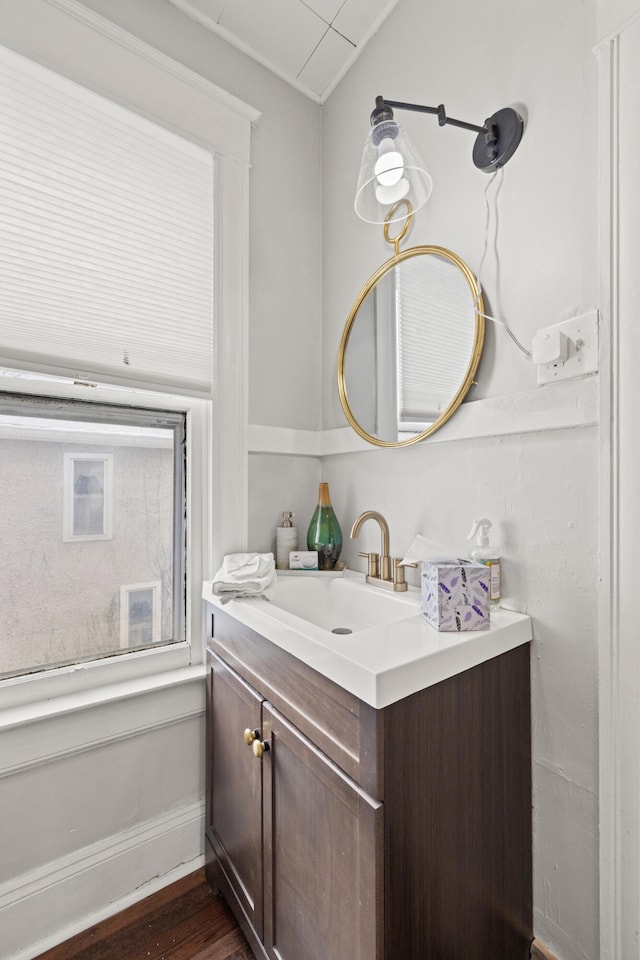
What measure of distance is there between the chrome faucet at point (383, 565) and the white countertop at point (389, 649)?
149 mm

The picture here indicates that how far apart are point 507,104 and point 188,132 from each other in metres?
0.89

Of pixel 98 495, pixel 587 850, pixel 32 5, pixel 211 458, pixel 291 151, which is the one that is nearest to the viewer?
pixel 587 850

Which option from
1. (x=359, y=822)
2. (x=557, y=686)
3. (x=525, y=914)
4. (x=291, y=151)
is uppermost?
(x=291, y=151)

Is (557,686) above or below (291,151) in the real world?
below

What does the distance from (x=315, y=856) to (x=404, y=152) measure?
140 cm

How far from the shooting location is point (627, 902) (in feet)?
2.56

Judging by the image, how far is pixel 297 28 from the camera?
139cm

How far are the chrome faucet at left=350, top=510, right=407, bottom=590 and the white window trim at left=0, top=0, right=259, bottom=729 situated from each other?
0.41m

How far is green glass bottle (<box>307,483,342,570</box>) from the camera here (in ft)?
4.64

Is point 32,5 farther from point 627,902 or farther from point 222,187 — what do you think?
point 627,902

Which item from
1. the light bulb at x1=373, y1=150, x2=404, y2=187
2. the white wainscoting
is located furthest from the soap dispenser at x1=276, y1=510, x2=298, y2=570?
the light bulb at x1=373, y1=150, x2=404, y2=187

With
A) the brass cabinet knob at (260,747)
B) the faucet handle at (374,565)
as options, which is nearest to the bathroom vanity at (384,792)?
the brass cabinet knob at (260,747)

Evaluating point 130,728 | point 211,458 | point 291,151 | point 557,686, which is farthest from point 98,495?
point 291,151

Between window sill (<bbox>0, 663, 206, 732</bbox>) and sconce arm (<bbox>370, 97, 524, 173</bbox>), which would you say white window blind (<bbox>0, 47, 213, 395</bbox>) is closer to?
sconce arm (<bbox>370, 97, 524, 173</bbox>)
